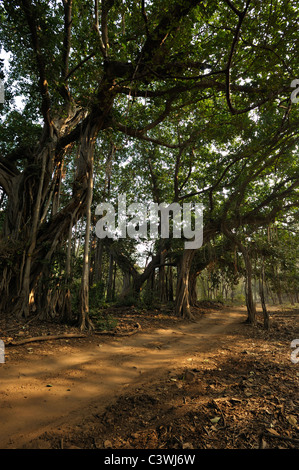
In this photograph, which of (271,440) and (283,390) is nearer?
(271,440)

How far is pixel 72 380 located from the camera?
2.95m

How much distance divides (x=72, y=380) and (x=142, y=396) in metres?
0.99

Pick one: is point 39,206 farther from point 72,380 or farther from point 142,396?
point 142,396

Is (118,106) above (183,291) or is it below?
above

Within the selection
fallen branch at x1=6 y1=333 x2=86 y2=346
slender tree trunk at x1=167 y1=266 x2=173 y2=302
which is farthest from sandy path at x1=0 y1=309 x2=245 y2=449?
slender tree trunk at x1=167 y1=266 x2=173 y2=302

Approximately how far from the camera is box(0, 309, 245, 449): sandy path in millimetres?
2049

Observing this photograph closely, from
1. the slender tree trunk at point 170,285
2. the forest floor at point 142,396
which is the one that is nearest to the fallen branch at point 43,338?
the forest floor at point 142,396

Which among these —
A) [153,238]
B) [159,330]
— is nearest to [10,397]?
[159,330]

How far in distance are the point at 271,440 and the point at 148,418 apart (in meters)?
0.99

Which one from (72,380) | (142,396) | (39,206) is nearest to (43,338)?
(72,380)

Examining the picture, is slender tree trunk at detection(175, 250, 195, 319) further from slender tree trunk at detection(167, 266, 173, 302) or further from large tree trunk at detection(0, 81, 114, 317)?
large tree trunk at detection(0, 81, 114, 317)

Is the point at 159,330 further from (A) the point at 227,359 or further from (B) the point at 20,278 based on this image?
(B) the point at 20,278

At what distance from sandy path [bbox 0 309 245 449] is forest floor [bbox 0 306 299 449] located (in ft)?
0.04

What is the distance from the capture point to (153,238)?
45.1ft
